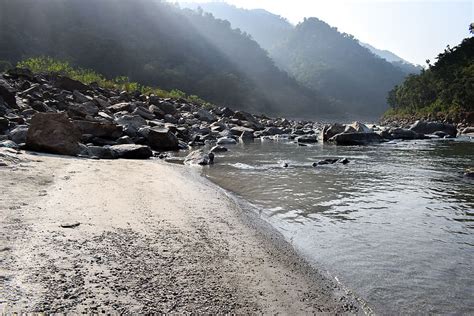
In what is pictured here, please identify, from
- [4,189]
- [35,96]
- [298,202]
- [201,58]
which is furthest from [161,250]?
[201,58]

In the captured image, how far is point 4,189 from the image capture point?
505 cm

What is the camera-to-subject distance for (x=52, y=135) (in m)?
10.1

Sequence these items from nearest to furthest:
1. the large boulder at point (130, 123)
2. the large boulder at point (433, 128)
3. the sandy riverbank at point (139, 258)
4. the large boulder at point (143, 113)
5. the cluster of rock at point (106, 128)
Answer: the sandy riverbank at point (139, 258) → the cluster of rock at point (106, 128) → the large boulder at point (130, 123) → the large boulder at point (143, 113) → the large boulder at point (433, 128)

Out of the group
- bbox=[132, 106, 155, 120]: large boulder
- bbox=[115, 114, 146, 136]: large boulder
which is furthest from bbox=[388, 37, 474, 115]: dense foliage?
bbox=[115, 114, 146, 136]: large boulder

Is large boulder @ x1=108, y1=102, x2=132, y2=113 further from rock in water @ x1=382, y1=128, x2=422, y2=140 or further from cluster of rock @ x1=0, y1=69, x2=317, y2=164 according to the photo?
rock in water @ x1=382, y1=128, x2=422, y2=140

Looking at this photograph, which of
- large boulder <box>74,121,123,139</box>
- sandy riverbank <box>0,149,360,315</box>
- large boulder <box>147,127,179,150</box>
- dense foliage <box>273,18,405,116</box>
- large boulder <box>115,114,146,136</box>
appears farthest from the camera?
dense foliage <box>273,18,405,116</box>

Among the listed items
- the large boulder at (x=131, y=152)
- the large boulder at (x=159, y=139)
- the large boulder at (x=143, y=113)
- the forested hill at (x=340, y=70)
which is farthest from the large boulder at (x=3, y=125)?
the forested hill at (x=340, y=70)

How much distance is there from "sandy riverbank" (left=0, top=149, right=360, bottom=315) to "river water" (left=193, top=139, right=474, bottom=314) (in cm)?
47

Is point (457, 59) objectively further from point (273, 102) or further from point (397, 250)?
point (397, 250)

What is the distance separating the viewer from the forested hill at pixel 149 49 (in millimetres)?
78188

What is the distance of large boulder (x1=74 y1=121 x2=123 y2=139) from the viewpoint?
14656 mm

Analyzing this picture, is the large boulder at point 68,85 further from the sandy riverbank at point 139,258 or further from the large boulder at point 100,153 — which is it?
the sandy riverbank at point 139,258

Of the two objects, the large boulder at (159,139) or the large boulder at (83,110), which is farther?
the large boulder at (83,110)

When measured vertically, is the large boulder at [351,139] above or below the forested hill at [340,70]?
below
